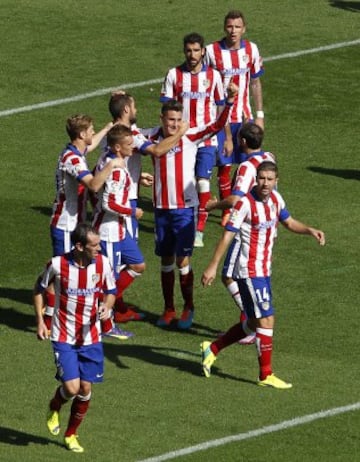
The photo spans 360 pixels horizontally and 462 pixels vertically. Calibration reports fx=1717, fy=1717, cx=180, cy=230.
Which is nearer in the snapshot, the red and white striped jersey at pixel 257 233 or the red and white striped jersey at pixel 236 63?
the red and white striped jersey at pixel 257 233

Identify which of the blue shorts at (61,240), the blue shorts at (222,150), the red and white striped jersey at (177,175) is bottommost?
the blue shorts at (222,150)

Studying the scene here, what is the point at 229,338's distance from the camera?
17.6 metres

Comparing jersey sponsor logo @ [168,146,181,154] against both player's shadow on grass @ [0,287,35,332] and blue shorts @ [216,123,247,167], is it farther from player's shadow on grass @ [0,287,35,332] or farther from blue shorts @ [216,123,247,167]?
blue shorts @ [216,123,247,167]

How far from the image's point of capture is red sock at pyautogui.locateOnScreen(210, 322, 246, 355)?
17.5 meters

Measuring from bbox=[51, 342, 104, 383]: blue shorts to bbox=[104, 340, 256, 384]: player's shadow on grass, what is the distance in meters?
2.31

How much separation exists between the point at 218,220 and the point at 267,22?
31.9ft

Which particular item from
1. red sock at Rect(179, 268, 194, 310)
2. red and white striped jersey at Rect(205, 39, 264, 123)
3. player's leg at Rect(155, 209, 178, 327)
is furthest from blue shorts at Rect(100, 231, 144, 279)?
red and white striped jersey at Rect(205, 39, 264, 123)

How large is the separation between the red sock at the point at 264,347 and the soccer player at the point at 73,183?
1.80 meters

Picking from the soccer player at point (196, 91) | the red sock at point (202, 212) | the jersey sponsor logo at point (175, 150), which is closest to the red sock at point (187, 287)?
the jersey sponsor logo at point (175, 150)

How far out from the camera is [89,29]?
31703 millimetres

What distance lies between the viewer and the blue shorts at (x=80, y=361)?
1545 cm

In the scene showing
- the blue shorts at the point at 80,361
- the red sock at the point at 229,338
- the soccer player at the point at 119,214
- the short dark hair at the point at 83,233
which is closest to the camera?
the short dark hair at the point at 83,233

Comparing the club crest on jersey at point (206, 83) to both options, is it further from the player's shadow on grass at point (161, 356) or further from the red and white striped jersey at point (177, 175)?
the player's shadow on grass at point (161, 356)

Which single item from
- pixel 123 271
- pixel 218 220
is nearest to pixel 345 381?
pixel 123 271
